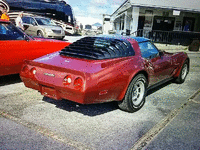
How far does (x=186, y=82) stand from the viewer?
543 cm

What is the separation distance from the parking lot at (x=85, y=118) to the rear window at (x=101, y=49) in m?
0.90

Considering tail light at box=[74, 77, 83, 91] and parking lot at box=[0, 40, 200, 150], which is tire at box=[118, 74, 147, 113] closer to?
parking lot at box=[0, 40, 200, 150]

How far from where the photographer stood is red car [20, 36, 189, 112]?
2.61m

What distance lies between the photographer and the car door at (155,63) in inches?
141

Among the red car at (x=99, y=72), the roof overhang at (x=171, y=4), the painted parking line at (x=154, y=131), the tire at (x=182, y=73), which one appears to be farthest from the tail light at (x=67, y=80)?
the roof overhang at (x=171, y=4)

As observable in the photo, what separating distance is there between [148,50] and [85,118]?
192cm

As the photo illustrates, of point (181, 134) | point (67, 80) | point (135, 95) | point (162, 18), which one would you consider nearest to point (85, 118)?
point (67, 80)

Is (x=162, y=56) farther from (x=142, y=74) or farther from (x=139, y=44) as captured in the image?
(x=142, y=74)

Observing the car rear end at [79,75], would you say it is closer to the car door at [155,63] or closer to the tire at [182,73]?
the car door at [155,63]

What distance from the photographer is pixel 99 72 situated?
265 centimetres

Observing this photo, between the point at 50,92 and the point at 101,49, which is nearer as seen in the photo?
the point at 50,92

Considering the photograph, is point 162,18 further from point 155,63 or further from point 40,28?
point 155,63

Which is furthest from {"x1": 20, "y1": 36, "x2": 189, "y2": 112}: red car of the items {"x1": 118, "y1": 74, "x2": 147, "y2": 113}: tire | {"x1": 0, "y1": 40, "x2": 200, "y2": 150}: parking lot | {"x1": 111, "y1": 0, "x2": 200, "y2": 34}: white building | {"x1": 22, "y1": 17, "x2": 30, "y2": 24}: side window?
{"x1": 111, "y1": 0, "x2": 200, "y2": 34}: white building

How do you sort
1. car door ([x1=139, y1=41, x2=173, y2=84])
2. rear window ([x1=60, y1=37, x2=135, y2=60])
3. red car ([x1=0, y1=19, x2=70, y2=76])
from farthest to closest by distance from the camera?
red car ([x1=0, y1=19, x2=70, y2=76])
car door ([x1=139, y1=41, x2=173, y2=84])
rear window ([x1=60, y1=37, x2=135, y2=60])
